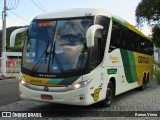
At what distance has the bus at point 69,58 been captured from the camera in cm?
920

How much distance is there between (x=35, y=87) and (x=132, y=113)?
2944 mm

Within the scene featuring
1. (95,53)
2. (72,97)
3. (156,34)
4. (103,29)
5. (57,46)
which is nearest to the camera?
(72,97)

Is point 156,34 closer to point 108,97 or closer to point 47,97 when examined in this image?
point 108,97

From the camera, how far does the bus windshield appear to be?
9.34m

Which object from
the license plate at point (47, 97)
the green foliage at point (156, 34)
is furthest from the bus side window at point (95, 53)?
the green foliage at point (156, 34)

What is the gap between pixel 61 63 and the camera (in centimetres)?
935

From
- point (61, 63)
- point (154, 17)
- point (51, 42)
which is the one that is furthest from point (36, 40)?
point (154, 17)

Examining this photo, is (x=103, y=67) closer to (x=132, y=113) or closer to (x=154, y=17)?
(x=132, y=113)

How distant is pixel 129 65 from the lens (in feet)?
47.0

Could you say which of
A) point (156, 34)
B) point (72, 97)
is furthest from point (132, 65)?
point (156, 34)

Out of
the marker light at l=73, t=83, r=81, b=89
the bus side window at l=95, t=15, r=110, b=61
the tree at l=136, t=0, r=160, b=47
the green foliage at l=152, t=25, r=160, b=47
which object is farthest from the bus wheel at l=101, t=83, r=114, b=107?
the green foliage at l=152, t=25, r=160, b=47

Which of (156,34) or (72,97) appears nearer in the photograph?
(72,97)

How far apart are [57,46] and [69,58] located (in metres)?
0.54

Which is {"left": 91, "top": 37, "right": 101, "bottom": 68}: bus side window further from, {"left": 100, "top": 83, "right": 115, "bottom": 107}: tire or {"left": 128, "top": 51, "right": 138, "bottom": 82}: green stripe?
{"left": 128, "top": 51, "right": 138, "bottom": 82}: green stripe
